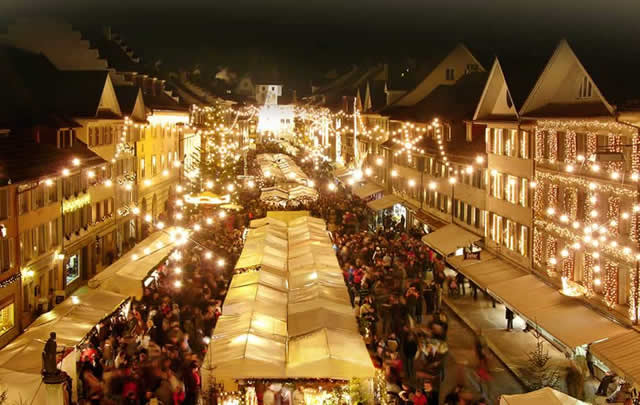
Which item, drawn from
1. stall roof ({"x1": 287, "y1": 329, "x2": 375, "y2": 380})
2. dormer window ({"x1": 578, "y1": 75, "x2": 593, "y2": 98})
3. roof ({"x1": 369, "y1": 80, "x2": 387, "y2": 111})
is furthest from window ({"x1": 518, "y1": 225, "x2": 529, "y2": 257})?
roof ({"x1": 369, "y1": 80, "x2": 387, "y2": 111})

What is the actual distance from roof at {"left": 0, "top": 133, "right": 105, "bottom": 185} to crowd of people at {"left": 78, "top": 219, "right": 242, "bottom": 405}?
16.8 feet

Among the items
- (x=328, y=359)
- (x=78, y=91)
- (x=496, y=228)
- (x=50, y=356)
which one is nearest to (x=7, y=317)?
(x=328, y=359)

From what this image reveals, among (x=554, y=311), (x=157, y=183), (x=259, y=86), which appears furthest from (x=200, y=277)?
(x=259, y=86)

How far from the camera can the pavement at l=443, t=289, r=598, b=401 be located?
19.2 metres

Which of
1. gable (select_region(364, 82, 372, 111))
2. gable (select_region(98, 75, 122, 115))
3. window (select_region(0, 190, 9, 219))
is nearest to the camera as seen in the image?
window (select_region(0, 190, 9, 219))

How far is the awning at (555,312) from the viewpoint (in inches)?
736

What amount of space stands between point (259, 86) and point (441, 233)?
144912mm

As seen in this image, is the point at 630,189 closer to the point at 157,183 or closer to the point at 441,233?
the point at 441,233

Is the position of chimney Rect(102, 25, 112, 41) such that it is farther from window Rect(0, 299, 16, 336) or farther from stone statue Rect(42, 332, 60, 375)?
stone statue Rect(42, 332, 60, 375)

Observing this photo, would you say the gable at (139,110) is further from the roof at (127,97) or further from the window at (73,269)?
the window at (73,269)

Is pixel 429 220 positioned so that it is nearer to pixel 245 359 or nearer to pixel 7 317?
pixel 7 317

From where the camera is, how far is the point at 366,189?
190 feet

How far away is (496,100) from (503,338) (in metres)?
10.5

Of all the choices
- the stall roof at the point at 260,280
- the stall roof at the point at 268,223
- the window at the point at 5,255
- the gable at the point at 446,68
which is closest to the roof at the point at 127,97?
the stall roof at the point at 268,223
